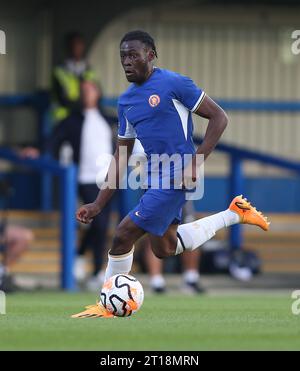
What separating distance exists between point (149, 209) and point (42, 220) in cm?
859

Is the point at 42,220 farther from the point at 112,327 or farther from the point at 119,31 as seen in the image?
the point at 112,327

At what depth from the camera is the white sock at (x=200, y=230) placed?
34.1 ft

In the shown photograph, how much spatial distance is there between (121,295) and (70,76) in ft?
26.5

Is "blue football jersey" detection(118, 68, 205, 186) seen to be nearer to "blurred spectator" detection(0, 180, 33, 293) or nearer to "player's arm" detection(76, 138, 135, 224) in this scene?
"player's arm" detection(76, 138, 135, 224)

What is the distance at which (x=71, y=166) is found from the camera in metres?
16.0

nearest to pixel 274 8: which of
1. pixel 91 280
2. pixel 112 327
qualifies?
pixel 91 280

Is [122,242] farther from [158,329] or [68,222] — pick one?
[68,222]

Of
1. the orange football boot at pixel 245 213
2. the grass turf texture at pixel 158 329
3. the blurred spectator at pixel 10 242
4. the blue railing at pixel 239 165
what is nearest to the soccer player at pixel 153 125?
the grass turf texture at pixel 158 329

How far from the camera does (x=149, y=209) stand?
32.2 feet

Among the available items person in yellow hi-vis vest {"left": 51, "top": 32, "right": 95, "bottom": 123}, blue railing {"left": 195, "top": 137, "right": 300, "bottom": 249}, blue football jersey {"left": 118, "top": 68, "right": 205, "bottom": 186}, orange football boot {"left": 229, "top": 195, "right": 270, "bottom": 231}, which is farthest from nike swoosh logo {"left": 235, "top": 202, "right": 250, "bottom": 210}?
blue railing {"left": 195, "top": 137, "right": 300, "bottom": 249}

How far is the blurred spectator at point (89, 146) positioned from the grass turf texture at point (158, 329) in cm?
450

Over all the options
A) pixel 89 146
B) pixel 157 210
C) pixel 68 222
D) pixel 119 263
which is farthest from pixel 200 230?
pixel 89 146

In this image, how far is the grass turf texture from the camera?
7941mm

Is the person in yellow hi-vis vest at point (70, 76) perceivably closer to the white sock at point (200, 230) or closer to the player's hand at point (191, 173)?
the white sock at point (200, 230)
